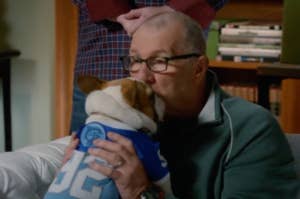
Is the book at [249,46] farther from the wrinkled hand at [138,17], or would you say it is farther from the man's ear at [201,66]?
the man's ear at [201,66]

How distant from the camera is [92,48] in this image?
1.83 metres

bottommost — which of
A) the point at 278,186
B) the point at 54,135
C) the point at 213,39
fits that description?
the point at 54,135

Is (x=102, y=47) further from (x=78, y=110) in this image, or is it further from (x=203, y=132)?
(x=203, y=132)

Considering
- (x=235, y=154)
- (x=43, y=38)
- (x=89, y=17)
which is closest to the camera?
(x=235, y=154)

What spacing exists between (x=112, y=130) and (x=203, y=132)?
0.28m

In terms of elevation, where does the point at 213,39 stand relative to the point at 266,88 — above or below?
above

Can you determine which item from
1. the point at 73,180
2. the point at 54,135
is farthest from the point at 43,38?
the point at 73,180

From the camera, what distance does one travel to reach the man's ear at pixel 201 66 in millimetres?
1244

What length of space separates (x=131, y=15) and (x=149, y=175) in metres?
0.50

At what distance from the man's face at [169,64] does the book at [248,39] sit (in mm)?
1486

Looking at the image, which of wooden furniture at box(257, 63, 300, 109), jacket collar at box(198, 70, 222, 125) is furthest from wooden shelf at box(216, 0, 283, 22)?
jacket collar at box(198, 70, 222, 125)

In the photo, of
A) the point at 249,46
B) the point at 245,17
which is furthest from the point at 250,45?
the point at 245,17

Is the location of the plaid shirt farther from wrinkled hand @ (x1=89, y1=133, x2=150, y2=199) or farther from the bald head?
wrinkled hand @ (x1=89, y1=133, x2=150, y2=199)

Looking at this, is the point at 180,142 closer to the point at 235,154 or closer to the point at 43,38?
the point at 235,154
